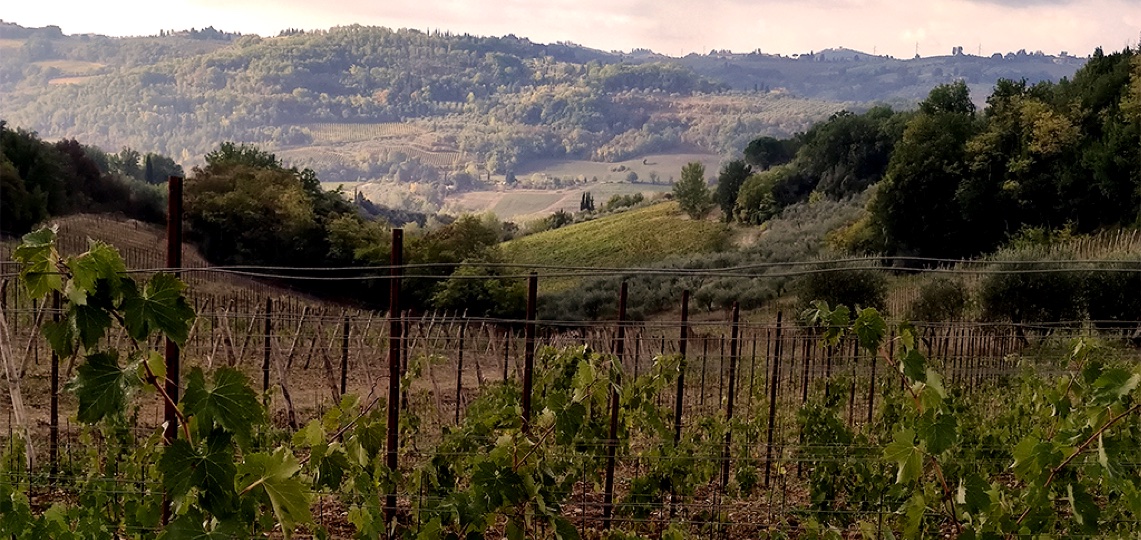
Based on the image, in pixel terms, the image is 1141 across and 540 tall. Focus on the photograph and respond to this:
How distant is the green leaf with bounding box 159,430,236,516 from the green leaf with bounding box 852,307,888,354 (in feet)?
6.76

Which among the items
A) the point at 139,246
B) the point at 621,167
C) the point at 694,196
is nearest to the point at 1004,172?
the point at 694,196

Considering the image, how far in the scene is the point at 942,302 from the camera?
23406 millimetres

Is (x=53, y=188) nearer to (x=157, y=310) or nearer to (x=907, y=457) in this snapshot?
(x=157, y=310)

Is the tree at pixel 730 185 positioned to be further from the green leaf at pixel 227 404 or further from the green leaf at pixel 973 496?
the green leaf at pixel 227 404

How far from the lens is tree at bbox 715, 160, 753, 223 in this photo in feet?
198

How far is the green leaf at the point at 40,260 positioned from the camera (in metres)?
2.61

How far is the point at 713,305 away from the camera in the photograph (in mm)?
31906

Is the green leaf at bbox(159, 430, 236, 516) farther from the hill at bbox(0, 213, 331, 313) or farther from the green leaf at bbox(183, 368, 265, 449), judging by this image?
the hill at bbox(0, 213, 331, 313)

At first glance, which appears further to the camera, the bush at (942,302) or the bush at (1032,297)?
the bush at (942,302)

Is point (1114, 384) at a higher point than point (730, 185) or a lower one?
higher

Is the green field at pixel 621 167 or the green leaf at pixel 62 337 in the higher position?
the green leaf at pixel 62 337

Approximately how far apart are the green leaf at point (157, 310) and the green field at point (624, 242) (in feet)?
164

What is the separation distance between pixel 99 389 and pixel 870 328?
2373 mm

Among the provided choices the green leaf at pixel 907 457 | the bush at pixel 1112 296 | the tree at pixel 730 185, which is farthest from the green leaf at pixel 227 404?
the tree at pixel 730 185
